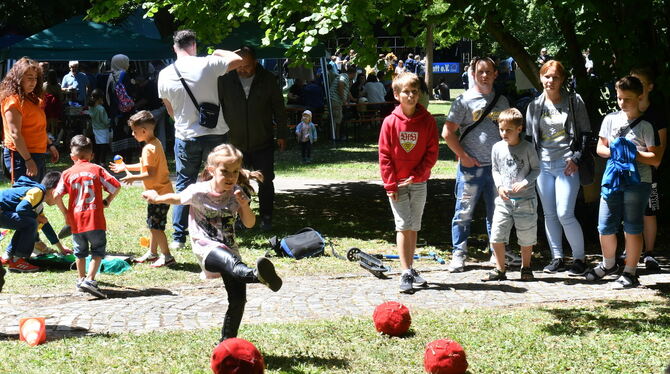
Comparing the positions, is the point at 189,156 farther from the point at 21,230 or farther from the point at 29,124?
the point at 21,230

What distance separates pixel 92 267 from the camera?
748 centimetres

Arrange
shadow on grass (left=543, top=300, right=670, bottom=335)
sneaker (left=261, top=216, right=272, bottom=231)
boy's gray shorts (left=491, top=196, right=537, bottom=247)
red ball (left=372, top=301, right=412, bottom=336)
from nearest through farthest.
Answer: red ball (left=372, top=301, right=412, bottom=336), shadow on grass (left=543, top=300, right=670, bottom=335), boy's gray shorts (left=491, top=196, right=537, bottom=247), sneaker (left=261, top=216, right=272, bottom=231)

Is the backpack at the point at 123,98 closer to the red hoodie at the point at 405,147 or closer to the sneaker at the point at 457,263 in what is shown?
the sneaker at the point at 457,263

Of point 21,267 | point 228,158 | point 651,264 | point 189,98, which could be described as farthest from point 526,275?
point 21,267

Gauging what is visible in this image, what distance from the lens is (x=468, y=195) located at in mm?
8688

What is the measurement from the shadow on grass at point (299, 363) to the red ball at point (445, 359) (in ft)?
1.72

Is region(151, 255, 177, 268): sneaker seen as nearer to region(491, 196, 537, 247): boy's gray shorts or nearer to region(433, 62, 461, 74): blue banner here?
region(491, 196, 537, 247): boy's gray shorts

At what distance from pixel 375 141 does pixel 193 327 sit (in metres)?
16.3

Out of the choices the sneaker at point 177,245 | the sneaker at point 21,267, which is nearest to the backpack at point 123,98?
the sneaker at point 177,245

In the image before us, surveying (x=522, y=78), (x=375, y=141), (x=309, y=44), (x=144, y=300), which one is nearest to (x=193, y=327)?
(x=144, y=300)

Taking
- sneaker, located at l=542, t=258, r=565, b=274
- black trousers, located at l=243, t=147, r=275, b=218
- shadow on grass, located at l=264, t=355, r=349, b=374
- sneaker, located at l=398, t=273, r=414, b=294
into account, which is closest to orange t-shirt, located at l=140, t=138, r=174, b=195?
black trousers, located at l=243, t=147, r=275, b=218

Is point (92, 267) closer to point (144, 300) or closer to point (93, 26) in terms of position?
point (144, 300)

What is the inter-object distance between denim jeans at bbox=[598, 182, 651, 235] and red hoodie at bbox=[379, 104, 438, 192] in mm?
1580

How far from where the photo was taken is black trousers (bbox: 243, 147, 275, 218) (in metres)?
10.7
